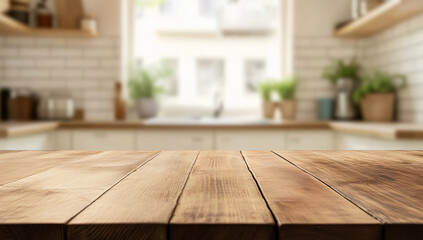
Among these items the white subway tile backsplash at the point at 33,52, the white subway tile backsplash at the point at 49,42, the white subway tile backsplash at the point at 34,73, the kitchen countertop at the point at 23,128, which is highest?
the white subway tile backsplash at the point at 49,42

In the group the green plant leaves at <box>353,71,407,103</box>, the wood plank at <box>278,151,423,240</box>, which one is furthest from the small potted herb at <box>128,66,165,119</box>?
the wood plank at <box>278,151,423,240</box>

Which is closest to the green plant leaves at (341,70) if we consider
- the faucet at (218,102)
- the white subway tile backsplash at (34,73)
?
the faucet at (218,102)

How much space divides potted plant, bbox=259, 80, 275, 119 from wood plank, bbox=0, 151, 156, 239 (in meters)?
2.50

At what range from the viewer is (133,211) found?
437 mm

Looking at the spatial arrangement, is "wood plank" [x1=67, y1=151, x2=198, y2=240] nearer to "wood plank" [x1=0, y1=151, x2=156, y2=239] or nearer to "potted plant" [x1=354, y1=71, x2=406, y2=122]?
"wood plank" [x1=0, y1=151, x2=156, y2=239]

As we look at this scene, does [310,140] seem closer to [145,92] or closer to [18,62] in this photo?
[145,92]

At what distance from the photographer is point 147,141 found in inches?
103

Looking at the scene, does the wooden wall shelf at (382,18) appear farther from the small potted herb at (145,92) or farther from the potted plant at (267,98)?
the small potted herb at (145,92)

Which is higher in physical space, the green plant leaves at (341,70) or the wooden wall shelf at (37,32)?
the wooden wall shelf at (37,32)

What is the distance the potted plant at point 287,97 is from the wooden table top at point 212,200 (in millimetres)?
2378

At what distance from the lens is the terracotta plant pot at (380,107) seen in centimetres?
273

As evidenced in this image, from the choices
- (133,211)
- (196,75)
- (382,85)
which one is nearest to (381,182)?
(133,211)

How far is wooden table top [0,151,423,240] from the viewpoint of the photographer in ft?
1.29

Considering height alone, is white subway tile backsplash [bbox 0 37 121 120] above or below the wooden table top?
above
